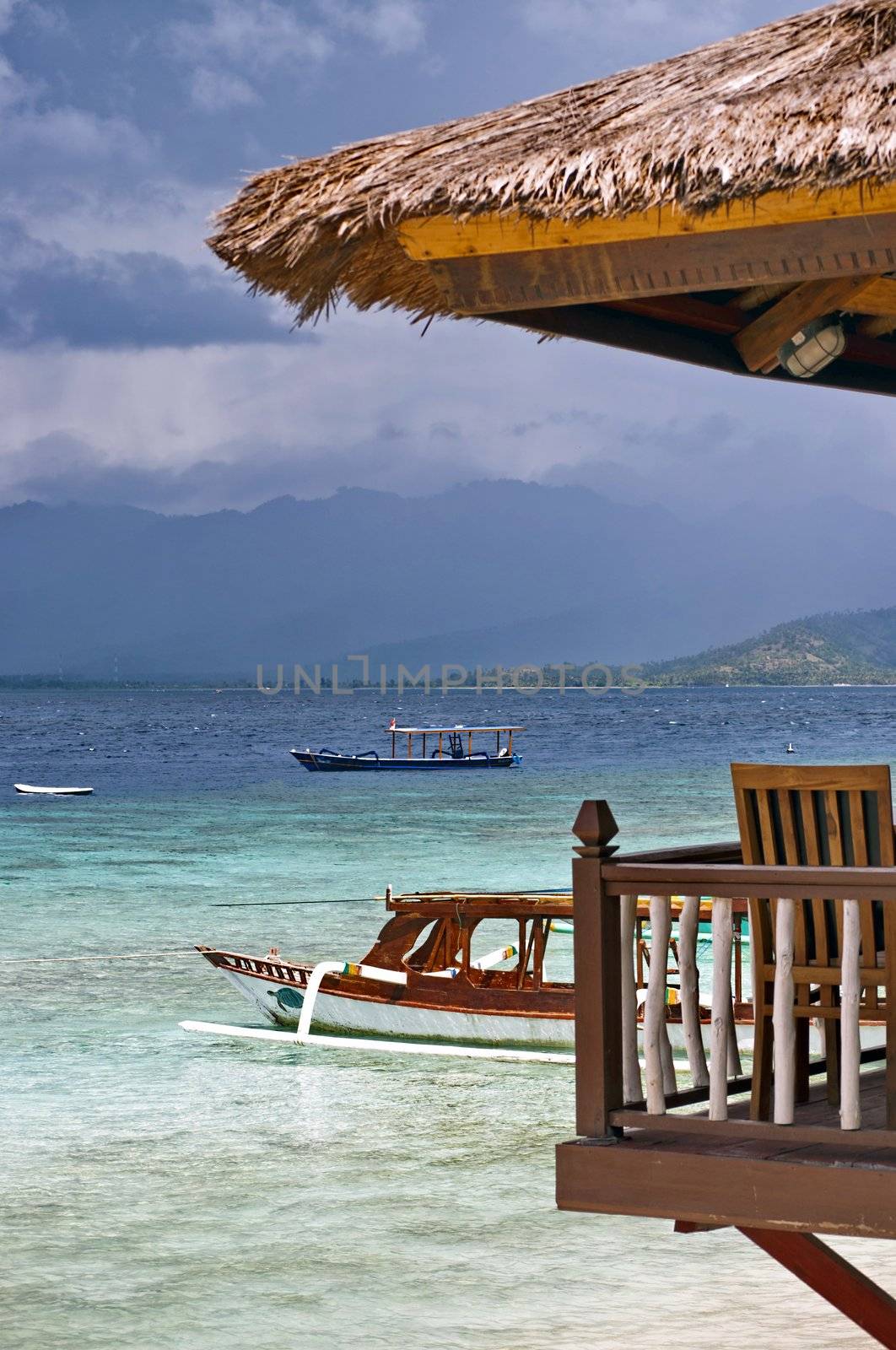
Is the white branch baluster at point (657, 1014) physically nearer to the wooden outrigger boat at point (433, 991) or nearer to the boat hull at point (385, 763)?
the wooden outrigger boat at point (433, 991)

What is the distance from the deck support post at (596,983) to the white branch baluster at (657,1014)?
82 mm

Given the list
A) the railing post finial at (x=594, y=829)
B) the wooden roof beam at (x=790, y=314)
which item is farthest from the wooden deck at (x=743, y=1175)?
the wooden roof beam at (x=790, y=314)

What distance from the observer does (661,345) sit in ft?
19.5

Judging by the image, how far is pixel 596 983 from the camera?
4.20 meters

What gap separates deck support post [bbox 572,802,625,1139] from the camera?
4195mm

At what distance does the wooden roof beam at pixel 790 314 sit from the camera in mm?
5344

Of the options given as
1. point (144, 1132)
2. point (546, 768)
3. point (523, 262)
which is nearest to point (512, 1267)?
point (144, 1132)

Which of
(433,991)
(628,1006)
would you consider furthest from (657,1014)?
(433,991)

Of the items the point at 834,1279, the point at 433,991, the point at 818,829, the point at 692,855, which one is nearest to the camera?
the point at 818,829

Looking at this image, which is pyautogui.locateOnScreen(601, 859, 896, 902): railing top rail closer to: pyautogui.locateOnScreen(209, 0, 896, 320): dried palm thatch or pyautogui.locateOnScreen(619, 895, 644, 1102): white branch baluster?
pyautogui.locateOnScreen(619, 895, 644, 1102): white branch baluster

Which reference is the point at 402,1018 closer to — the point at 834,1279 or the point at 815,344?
the point at 815,344

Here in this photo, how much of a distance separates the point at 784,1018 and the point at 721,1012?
6.1 inches

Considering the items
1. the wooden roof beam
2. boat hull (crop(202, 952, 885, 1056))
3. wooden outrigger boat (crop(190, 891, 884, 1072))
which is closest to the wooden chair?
the wooden roof beam

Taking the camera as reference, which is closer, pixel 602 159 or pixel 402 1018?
pixel 602 159
